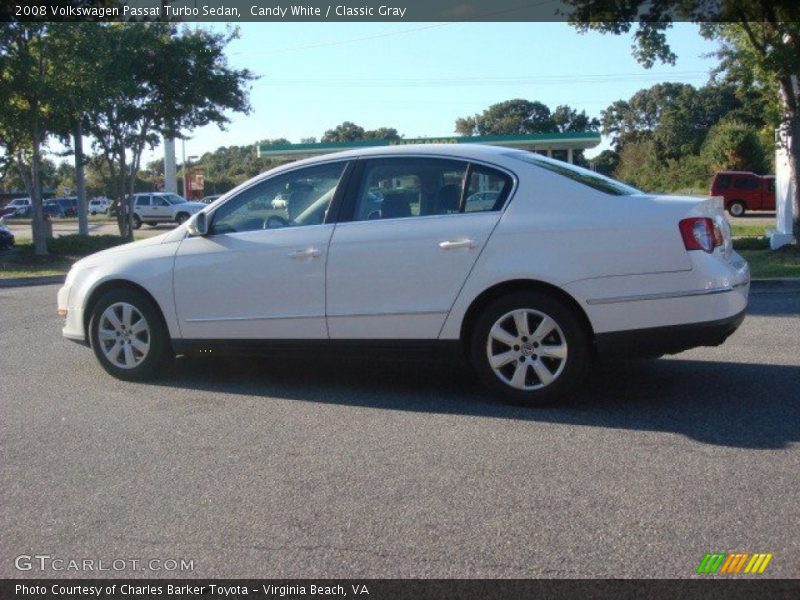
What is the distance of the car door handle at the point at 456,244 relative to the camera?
6.33 metres

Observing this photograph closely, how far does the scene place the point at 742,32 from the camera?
53.3ft

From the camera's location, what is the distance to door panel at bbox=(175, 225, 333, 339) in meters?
6.74

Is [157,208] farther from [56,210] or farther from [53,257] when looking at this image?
[53,257]

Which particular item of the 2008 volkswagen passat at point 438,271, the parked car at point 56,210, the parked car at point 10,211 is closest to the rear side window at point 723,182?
the 2008 volkswagen passat at point 438,271

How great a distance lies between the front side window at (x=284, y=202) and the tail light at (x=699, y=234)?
2492mm

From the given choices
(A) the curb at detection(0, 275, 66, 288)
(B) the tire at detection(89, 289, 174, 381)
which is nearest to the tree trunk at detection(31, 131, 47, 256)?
(A) the curb at detection(0, 275, 66, 288)

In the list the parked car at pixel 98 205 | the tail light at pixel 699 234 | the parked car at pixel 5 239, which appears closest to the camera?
the tail light at pixel 699 234

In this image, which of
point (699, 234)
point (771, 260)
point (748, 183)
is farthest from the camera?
→ point (748, 183)

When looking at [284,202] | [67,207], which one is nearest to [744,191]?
[284,202]

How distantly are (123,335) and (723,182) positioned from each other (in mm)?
33197

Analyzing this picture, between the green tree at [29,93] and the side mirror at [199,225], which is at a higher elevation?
the green tree at [29,93]

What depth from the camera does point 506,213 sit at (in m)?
6.38

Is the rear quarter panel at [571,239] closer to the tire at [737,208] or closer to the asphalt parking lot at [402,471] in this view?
the asphalt parking lot at [402,471]

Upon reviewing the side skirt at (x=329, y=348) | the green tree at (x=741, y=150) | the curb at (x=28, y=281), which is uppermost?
the green tree at (x=741, y=150)
